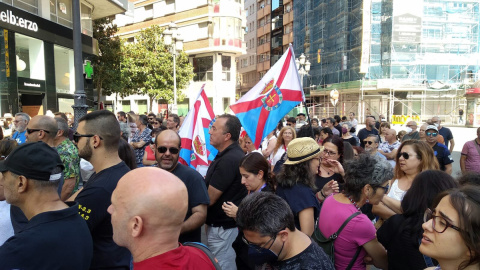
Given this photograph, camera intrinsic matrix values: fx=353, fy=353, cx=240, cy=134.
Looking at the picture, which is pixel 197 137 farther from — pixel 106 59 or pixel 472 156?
pixel 106 59

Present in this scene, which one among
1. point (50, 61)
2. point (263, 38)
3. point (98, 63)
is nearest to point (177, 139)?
point (50, 61)

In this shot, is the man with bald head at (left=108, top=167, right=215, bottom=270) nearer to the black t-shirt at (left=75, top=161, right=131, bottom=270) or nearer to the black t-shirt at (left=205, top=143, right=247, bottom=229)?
the black t-shirt at (left=75, top=161, right=131, bottom=270)

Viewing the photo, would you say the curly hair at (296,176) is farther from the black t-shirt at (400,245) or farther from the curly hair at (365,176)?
the black t-shirt at (400,245)

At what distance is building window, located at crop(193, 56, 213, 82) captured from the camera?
119 feet

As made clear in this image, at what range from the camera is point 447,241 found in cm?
172

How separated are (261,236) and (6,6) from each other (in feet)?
46.3

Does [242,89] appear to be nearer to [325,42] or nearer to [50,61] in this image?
[325,42]

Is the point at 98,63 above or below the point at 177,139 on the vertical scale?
above

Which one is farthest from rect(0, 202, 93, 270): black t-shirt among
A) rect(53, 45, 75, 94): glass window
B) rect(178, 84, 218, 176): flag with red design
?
rect(53, 45, 75, 94): glass window

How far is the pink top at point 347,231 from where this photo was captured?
2572 millimetres

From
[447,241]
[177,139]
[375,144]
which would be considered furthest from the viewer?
[375,144]

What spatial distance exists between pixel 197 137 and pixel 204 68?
1251 inches

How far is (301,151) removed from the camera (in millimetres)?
3244

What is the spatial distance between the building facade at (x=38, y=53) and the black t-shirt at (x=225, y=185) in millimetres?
12372
